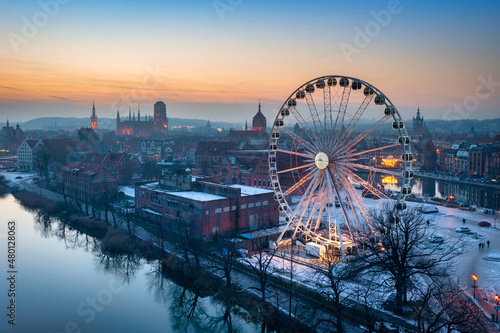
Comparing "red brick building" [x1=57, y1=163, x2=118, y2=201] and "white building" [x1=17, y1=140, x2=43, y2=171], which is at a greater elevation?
"white building" [x1=17, y1=140, x2=43, y2=171]

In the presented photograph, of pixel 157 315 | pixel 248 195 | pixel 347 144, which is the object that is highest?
pixel 347 144

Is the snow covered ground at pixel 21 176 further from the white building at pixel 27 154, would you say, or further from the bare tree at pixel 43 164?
the white building at pixel 27 154

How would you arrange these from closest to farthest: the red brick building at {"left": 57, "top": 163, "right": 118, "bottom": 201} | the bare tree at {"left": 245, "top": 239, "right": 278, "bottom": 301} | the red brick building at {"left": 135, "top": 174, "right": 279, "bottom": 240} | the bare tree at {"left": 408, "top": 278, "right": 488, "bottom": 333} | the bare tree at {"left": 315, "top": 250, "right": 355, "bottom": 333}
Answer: the bare tree at {"left": 408, "top": 278, "right": 488, "bottom": 333}
the bare tree at {"left": 315, "top": 250, "right": 355, "bottom": 333}
the bare tree at {"left": 245, "top": 239, "right": 278, "bottom": 301}
the red brick building at {"left": 135, "top": 174, "right": 279, "bottom": 240}
the red brick building at {"left": 57, "top": 163, "right": 118, "bottom": 201}

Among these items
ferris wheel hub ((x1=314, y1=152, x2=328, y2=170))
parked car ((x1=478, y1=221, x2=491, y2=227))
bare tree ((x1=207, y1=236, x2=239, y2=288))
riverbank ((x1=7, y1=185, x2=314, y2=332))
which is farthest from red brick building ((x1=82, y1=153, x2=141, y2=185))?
parked car ((x1=478, y1=221, x2=491, y2=227))

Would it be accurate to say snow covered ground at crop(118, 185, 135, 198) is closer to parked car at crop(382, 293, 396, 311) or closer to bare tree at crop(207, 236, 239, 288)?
bare tree at crop(207, 236, 239, 288)

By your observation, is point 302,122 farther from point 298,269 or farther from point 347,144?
point 298,269

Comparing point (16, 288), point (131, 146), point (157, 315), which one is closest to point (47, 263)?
point (16, 288)

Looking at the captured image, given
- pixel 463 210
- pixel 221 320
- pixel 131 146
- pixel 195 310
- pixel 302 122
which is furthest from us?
pixel 131 146
